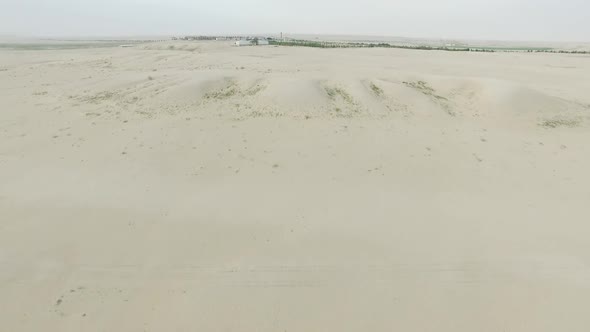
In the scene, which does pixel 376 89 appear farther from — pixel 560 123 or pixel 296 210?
pixel 296 210

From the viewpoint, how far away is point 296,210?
7.87m

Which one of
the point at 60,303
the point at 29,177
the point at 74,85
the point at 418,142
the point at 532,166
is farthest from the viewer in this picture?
the point at 74,85

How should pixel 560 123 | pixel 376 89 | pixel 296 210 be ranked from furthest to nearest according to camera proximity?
1. pixel 376 89
2. pixel 560 123
3. pixel 296 210

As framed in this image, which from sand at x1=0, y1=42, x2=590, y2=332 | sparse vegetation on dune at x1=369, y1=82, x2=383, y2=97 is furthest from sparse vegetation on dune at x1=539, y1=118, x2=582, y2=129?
sparse vegetation on dune at x1=369, y1=82, x2=383, y2=97

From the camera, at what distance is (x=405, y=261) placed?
6.32 meters

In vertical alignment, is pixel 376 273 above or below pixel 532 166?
below

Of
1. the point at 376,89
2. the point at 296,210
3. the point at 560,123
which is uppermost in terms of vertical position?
the point at 376,89

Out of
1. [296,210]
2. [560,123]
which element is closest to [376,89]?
[560,123]

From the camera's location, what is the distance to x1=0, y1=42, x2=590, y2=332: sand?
17.6ft

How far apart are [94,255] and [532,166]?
10.9m

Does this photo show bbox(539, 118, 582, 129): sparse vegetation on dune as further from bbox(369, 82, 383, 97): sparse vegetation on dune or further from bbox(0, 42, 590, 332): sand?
bbox(369, 82, 383, 97): sparse vegetation on dune

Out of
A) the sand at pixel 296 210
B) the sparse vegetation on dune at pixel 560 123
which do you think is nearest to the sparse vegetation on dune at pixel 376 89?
the sand at pixel 296 210

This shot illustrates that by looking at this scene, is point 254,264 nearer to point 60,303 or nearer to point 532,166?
point 60,303

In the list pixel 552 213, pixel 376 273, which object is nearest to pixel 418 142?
pixel 552 213
